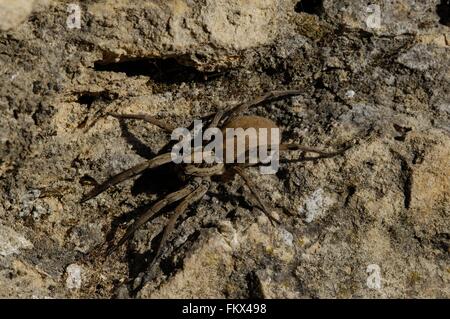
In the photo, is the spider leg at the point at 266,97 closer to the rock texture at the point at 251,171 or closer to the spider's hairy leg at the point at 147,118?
the rock texture at the point at 251,171

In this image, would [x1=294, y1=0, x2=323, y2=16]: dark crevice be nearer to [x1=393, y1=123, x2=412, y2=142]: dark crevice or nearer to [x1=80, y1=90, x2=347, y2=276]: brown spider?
[x1=80, y1=90, x2=347, y2=276]: brown spider

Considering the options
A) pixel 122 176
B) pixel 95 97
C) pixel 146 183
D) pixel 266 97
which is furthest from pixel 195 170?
pixel 95 97

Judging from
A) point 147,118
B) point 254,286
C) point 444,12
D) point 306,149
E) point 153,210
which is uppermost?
point 444,12

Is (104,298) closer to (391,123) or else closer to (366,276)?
(366,276)

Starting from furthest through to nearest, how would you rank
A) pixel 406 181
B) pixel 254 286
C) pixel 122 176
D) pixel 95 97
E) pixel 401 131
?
pixel 95 97 → pixel 122 176 → pixel 401 131 → pixel 406 181 → pixel 254 286

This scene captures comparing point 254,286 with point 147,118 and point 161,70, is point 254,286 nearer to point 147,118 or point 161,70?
point 147,118

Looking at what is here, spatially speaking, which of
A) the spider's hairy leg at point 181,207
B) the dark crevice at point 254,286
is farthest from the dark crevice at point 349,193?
the spider's hairy leg at point 181,207

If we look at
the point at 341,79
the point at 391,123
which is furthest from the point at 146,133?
the point at 391,123
